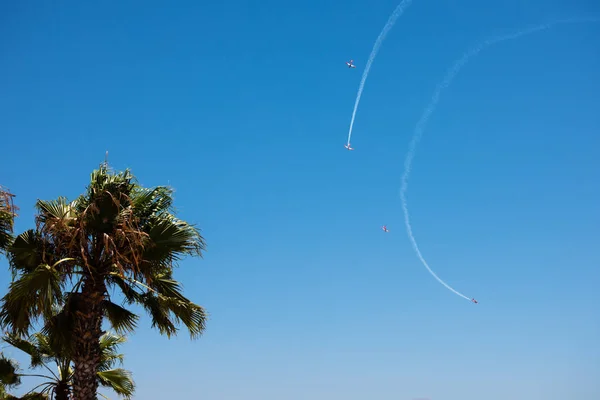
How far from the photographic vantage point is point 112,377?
21.2 metres

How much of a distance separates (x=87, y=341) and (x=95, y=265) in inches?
85.3

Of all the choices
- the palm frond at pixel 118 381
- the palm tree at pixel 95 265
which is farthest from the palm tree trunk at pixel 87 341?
the palm frond at pixel 118 381

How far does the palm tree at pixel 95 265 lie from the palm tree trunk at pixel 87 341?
0.09 ft

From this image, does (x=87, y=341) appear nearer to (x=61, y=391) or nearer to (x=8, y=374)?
(x=61, y=391)

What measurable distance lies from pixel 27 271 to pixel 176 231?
4.39 meters

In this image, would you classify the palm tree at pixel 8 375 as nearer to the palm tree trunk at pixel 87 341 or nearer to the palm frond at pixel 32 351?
the palm frond at pixel 32 351

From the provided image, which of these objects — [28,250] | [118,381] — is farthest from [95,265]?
[118,381]

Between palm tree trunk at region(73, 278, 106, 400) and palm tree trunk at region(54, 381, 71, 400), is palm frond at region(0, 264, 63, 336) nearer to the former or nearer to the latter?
palm tree trunk at region(73, 278, 106, 400)

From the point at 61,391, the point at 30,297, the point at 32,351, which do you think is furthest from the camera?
the point at 32,351

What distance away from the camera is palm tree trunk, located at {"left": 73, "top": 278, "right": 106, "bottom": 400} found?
1588 cm

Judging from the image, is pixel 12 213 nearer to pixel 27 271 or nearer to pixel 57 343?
pixel 27 271

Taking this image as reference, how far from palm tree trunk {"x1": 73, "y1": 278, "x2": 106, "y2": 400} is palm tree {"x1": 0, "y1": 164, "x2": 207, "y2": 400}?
0.09 ft

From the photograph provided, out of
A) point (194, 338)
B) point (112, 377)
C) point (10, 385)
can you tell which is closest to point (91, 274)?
point (194, 338)

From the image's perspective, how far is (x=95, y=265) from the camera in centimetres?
1666
